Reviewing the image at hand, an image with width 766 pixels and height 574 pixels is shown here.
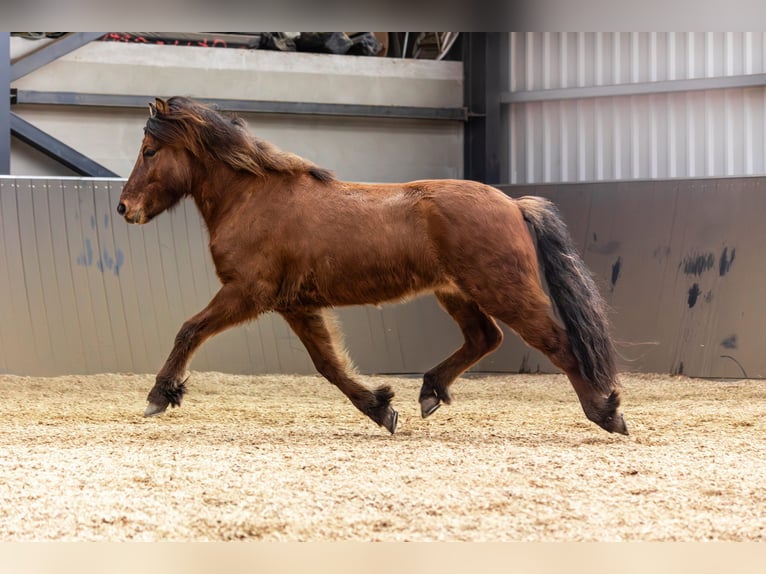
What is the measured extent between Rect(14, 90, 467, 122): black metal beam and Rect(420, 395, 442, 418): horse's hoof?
5.12m

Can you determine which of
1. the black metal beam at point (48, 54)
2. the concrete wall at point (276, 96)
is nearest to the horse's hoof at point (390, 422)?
the concrete wall at point (276, 96)

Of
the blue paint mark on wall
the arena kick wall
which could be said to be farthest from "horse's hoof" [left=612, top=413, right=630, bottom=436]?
the blue paint mark on wall

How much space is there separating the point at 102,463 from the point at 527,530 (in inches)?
76.7

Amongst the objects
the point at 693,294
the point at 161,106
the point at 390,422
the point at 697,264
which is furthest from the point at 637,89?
the point at 390,422

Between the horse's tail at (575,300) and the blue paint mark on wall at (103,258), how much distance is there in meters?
4.07

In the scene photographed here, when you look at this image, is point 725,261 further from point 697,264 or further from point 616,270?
point 616,270

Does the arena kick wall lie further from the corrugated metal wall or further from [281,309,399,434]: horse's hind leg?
[281,309,399,434]: horse's hind leg

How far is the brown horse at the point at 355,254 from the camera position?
176 inches

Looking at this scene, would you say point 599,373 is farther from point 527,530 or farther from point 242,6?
point 242,6

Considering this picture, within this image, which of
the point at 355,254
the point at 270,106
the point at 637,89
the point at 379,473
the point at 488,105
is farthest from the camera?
the point at 488,105

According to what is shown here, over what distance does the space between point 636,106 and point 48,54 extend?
6.47 metres

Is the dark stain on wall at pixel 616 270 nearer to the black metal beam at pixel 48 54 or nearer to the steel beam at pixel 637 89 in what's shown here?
the steel beam at pixel 637 89

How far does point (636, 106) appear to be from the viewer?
32.2 feet

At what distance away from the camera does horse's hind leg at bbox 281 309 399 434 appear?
4723mm
